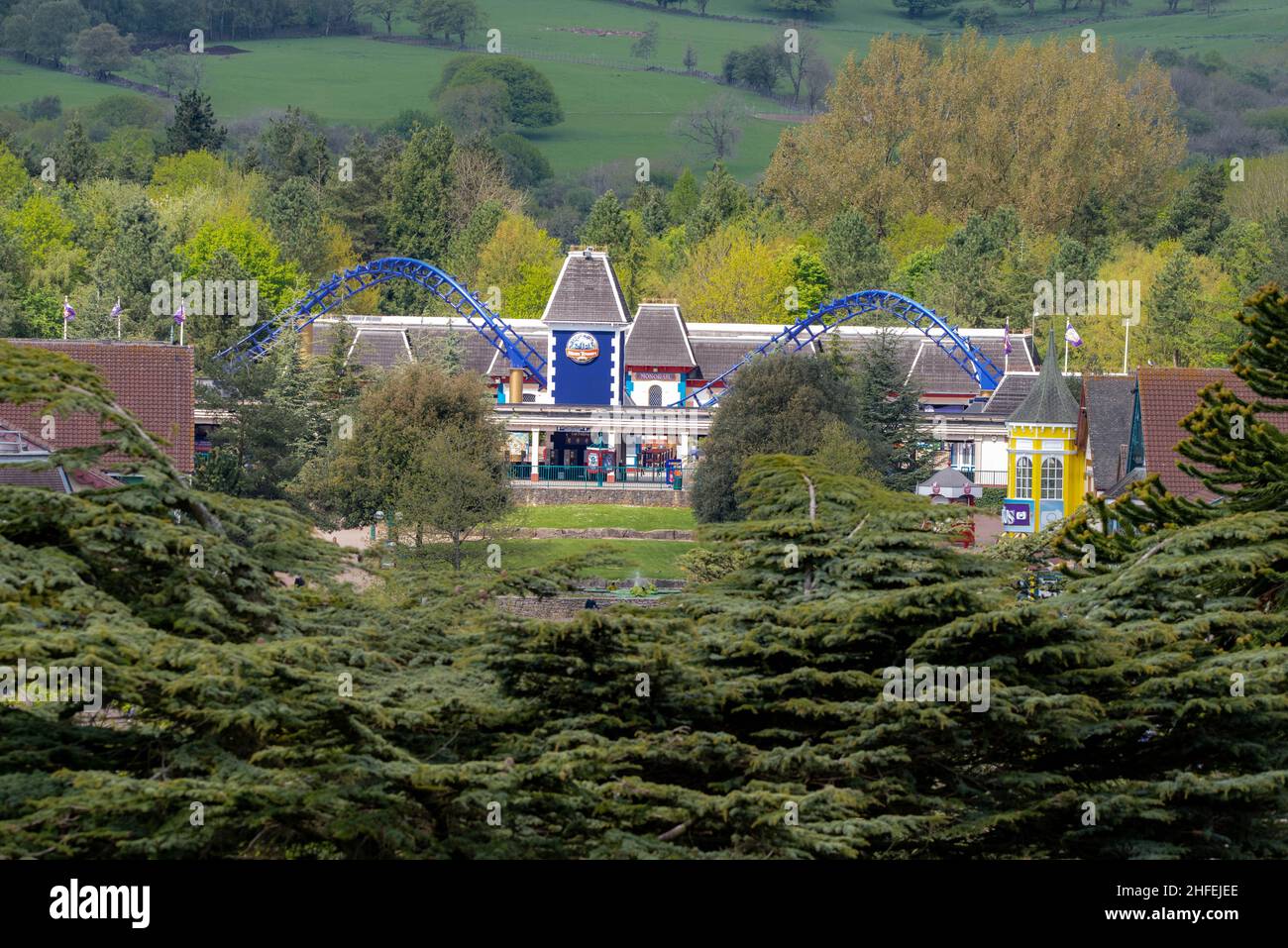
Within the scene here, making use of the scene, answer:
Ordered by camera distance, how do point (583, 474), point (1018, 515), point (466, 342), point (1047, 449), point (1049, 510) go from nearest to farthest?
point (1018, 515) → point (1049, 510) → point (1047, 449) → point (583, 474) → point (466, 342)

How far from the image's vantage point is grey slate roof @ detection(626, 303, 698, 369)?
94250mm

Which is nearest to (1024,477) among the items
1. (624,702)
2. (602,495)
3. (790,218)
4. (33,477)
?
(602,495)

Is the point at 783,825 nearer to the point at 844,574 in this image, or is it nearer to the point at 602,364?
the point at 844,574

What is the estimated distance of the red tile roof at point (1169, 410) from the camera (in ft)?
162

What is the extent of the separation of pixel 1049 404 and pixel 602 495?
725 inches

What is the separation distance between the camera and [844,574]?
21312 millimetres

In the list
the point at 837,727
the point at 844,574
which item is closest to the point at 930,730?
the point at 837,727

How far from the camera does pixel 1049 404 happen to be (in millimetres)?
68750

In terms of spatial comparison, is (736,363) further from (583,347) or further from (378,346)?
(378,346)

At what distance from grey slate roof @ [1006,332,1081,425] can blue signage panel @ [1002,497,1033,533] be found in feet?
9.11

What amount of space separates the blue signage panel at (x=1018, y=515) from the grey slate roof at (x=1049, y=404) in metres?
2.78

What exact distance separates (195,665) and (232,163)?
147486 mm

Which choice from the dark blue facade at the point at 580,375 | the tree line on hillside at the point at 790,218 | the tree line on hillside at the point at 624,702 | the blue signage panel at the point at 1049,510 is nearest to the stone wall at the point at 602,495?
the dark blue facade at the point at 580,375

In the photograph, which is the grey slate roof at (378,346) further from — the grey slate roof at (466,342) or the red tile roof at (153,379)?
the red tile roof at (153,379)
